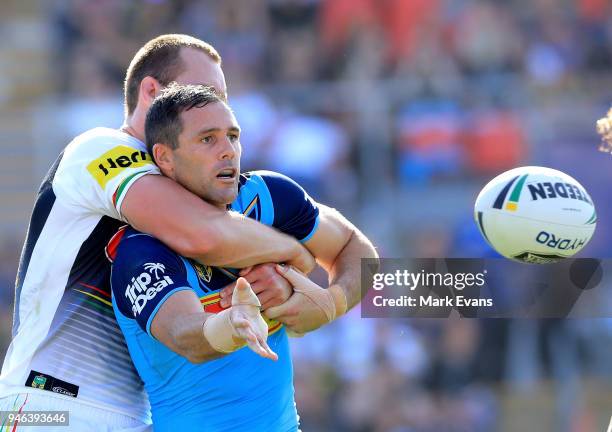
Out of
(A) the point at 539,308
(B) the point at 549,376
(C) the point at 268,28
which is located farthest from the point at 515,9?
(A) the point at 539,308

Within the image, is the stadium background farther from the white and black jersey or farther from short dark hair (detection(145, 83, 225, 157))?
short dark hair (detection(145, 83, 225, 157))

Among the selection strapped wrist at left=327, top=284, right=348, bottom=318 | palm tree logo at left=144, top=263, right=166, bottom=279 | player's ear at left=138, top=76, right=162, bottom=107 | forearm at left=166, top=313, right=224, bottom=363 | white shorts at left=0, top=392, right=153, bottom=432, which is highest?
player's ear at left=138, top=76, right=162, bottom=107

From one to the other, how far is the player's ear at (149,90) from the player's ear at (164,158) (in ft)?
1.69

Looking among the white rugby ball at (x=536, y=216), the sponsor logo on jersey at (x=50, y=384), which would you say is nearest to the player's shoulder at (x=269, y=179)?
the white rugby ball at (x=536, y=216)

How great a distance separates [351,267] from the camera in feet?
17.8

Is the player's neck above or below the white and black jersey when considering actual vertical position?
above

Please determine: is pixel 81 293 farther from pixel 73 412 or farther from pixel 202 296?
pixel 202 296

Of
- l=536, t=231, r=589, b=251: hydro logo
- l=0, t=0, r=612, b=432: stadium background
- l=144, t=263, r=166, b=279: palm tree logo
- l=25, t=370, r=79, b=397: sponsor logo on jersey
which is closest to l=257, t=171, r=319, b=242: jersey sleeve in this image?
l=144, t=263, r=166, b=279: palm tree logo

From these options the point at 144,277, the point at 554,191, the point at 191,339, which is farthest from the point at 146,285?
the point at 554,191

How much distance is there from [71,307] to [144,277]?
0.74 meters

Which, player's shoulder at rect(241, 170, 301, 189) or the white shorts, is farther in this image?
player's shoulder at rect(241, 170, 301, 189)

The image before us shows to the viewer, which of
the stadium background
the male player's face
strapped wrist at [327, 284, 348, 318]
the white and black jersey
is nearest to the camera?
the male player's face

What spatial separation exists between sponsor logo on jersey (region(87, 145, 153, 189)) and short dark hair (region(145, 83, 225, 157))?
76 millimetres

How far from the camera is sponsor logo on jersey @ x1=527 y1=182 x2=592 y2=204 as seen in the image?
5.32 m
